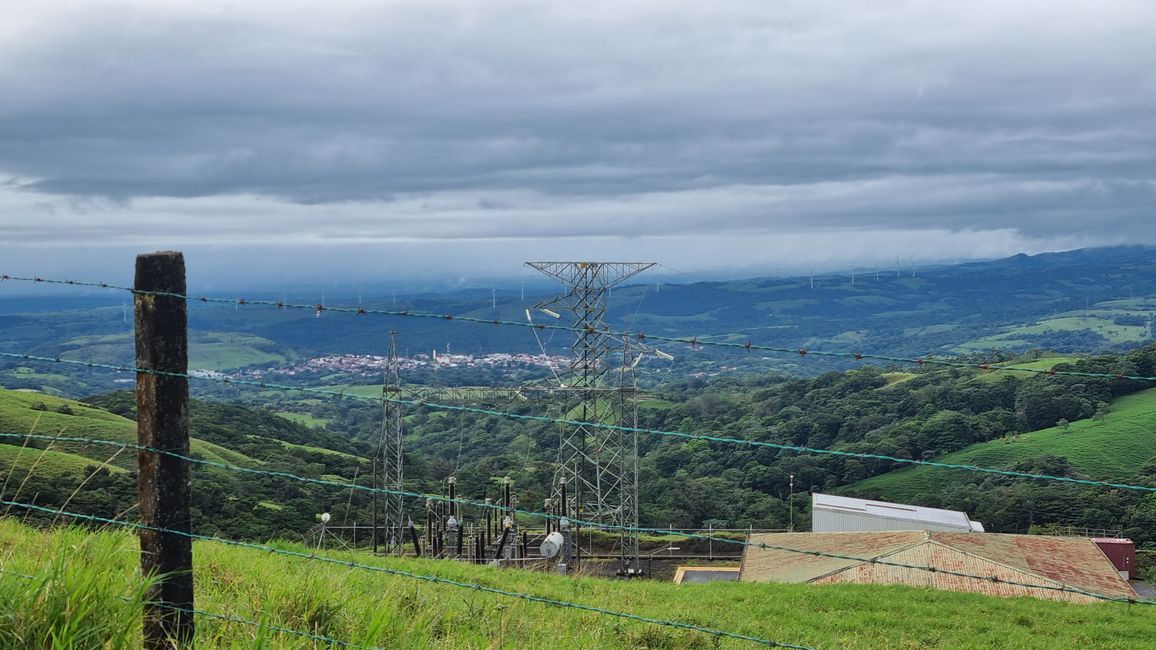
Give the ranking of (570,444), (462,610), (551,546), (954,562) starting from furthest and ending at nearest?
(570,444)
(954,562)
(551,546)
(462,610)

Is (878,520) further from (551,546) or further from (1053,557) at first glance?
(551,546)

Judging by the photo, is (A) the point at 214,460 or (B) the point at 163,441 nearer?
(B) the point at 163,441

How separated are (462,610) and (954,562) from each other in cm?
1683

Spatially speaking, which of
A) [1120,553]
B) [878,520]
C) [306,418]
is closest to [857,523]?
[878,520]

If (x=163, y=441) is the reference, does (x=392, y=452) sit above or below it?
below

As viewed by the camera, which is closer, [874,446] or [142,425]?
[142,425]

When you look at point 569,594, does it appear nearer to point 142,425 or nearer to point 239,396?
point 142,425

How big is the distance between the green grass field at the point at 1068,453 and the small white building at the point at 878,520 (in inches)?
830

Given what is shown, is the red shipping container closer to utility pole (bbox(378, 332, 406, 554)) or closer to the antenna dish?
the antenna dish

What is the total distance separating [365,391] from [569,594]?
119 metres

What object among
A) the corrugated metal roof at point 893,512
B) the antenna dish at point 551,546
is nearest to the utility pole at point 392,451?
the antenna dish at point 551,546

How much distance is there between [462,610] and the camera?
7.52m

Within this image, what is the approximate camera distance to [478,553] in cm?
2378

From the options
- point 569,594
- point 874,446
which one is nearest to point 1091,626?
point 569,594
